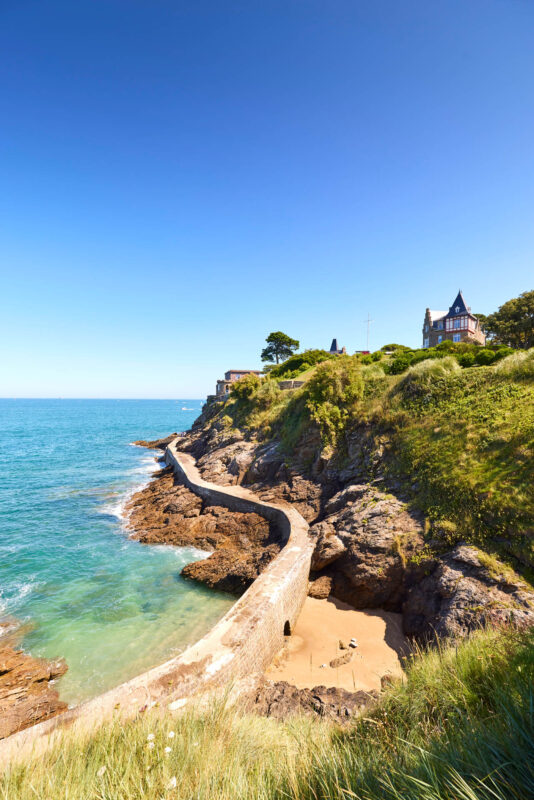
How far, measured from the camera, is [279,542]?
51.8 feet

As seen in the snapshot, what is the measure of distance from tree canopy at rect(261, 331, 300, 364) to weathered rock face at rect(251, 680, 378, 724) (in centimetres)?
5556

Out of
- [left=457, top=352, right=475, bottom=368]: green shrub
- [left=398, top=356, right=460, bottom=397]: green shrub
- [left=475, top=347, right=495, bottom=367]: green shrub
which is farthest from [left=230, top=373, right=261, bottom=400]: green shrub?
[left=475, top=347, right=495, bottom=367]: green shrub

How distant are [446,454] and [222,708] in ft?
41.7

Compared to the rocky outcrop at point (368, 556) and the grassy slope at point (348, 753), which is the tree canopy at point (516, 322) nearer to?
the rocky outcrop at point (368, 556)

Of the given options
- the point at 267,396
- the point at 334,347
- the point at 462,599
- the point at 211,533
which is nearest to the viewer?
the point at 462,599

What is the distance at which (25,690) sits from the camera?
30.1 feet

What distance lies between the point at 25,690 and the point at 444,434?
1769cm

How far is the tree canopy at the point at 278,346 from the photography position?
60.5 m

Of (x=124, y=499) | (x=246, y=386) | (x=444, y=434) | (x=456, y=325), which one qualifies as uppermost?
(x=456, y=325)

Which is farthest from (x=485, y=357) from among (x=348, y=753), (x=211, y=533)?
(x=348, y=753)

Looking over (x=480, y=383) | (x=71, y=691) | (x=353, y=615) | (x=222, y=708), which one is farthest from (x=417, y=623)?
(x=480, y=383)

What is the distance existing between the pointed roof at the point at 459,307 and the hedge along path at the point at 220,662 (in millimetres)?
43149

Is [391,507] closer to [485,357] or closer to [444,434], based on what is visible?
[444,434]

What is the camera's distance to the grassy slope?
267 centimetres
